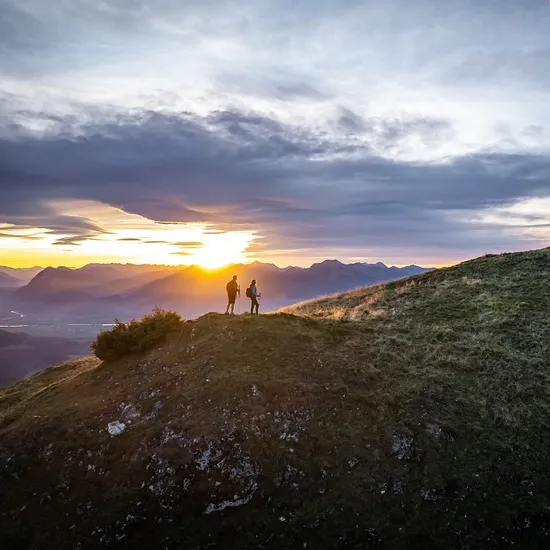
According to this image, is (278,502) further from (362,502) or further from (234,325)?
(234,325)

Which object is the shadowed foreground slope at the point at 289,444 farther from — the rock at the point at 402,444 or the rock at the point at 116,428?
the rock at the point at 116,428

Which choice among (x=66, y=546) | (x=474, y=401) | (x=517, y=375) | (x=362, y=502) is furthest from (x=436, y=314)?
(x=66, y=546)

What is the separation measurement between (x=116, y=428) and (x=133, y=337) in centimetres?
676

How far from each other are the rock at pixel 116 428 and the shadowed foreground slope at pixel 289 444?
0.67ft

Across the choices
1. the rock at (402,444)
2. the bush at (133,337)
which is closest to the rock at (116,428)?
the bush at (133,337)

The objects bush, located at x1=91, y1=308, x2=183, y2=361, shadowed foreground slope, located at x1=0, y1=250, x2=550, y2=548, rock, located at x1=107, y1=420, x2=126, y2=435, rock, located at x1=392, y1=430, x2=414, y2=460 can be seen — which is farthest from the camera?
bush, located at x1=91, y1=308, x2=183, y2=361

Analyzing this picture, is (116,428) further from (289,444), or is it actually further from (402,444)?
(402,444)

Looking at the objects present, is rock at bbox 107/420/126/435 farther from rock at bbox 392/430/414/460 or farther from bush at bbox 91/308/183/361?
rock at bbox 392/430/414/460

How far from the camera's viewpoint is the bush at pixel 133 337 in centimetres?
2284

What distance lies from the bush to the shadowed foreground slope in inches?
35.2

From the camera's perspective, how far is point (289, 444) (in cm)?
1565

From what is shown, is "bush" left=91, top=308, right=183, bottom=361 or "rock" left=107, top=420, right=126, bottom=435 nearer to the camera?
"rock" left=107, top=420, right=126, bottom=435

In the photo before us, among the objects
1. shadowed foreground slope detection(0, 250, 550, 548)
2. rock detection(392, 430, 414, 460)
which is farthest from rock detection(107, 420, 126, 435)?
rock detection(392, 430, 414, 460)

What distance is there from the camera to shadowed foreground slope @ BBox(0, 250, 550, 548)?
43.8 ft
